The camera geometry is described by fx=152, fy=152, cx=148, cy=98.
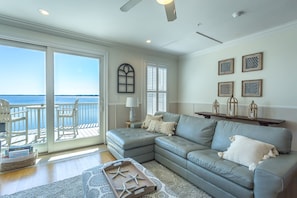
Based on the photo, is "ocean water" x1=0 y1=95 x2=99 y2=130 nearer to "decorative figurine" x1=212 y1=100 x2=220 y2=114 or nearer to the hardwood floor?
the hardwood floor

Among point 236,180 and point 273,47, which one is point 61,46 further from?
point 273,47

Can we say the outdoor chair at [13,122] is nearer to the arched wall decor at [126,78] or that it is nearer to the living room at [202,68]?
the living room at [202,68]

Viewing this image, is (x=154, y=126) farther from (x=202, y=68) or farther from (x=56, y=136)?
(x=202, y=68)

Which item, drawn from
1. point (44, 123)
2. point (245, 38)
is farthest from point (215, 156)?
point (44, 123)

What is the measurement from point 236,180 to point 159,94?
12.2ft

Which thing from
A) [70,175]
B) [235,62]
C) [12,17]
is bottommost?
[70,175]

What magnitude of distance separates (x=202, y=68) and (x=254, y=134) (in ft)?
10.0

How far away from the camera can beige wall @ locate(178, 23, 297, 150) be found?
304 cm

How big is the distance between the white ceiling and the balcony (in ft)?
5.65

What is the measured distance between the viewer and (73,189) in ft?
6.80

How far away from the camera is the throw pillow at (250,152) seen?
1.76 metres

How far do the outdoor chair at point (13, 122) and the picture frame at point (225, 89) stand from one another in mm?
4813

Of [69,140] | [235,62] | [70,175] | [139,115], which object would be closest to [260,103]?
[235,62]

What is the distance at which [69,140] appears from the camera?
3.61 m
